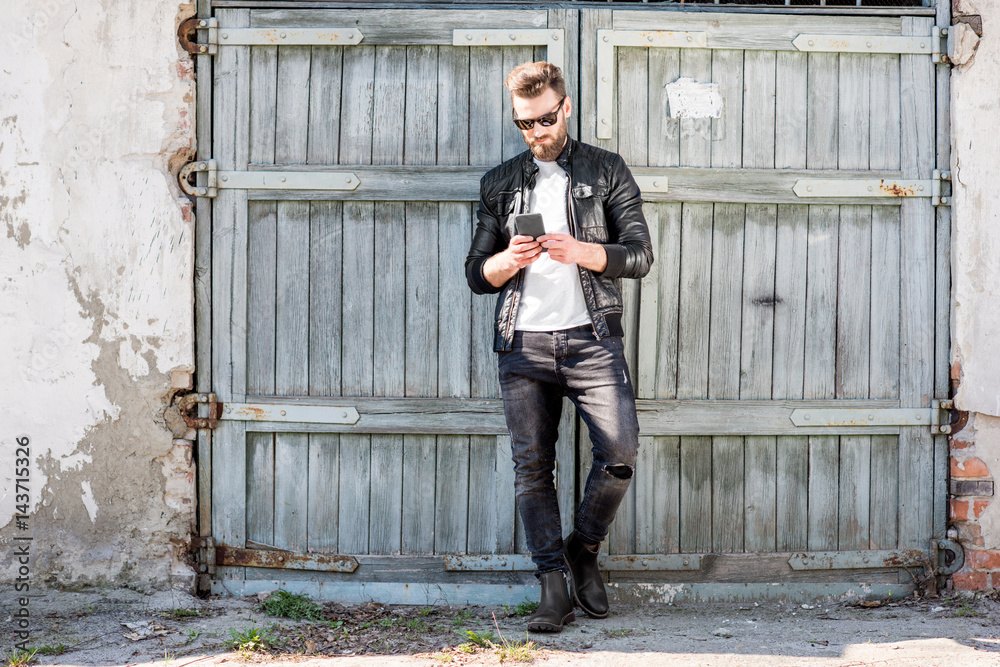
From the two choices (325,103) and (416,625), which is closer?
(416,625)

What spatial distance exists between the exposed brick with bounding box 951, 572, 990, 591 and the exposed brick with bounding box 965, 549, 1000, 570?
1.2 inches

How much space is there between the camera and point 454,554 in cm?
346

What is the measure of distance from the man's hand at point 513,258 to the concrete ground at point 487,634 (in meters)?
1.31

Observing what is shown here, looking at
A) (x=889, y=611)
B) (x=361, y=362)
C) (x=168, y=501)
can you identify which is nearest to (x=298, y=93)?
(x=361, y=362)

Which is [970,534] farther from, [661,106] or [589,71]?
[589,71]

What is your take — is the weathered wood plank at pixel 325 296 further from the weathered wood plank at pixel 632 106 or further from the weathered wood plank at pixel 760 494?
the weathered wood plank at pixel 760 494

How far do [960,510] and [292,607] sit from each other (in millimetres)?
2820

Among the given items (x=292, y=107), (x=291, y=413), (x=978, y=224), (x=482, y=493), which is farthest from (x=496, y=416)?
(x=978, y=224)

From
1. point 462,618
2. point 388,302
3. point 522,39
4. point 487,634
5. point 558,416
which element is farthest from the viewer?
point 388,302

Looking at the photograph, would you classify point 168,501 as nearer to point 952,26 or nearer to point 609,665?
point 609,665

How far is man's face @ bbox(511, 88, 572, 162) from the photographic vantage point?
9.33ft

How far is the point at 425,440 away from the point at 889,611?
2029 mm

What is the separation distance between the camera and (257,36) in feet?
11.1

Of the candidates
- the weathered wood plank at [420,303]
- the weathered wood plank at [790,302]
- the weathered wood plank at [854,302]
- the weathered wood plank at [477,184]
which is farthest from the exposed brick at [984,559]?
the weathered wood plank at [420,303]
